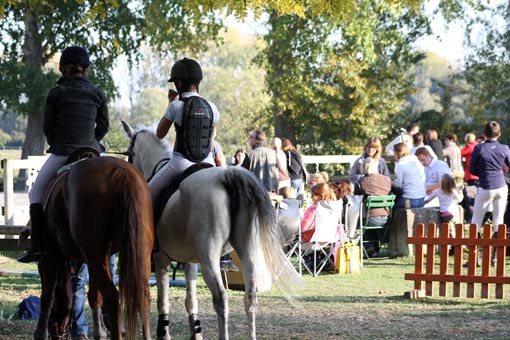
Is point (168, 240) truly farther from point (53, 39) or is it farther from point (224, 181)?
point (53, 39)

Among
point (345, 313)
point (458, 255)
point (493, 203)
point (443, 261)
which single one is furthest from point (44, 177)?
point (493, 203)

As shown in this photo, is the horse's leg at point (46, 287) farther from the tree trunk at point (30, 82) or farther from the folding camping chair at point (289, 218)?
the tree trunk at point (30, 82)

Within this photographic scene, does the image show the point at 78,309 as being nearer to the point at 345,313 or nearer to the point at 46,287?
the point at 46,287

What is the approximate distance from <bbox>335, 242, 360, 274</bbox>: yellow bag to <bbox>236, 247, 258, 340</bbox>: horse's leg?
7.31 meters

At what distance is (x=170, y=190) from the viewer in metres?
8.17

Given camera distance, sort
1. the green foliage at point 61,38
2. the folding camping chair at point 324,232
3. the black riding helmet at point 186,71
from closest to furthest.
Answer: the black riding helmet at point 186,71 → the folding camping chair at point 324,232 → the green foliage at point 61,38

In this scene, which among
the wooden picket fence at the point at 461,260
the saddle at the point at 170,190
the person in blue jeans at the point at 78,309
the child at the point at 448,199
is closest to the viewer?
the saddle at the point at 170,190

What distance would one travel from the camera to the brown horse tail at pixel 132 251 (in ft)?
23.9

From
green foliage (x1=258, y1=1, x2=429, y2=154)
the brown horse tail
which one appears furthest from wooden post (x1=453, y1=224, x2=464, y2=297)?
green foliage (x1=258, y1=1, x2=429, y2=154)

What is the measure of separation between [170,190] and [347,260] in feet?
24.2

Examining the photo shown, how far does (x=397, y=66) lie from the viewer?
41.6m

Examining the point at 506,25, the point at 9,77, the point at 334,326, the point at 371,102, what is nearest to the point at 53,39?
the point at 9,77

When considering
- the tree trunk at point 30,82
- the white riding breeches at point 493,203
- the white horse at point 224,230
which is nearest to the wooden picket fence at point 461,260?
the white riding breeches at point 493,203

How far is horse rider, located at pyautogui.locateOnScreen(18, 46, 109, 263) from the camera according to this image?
8.27m
